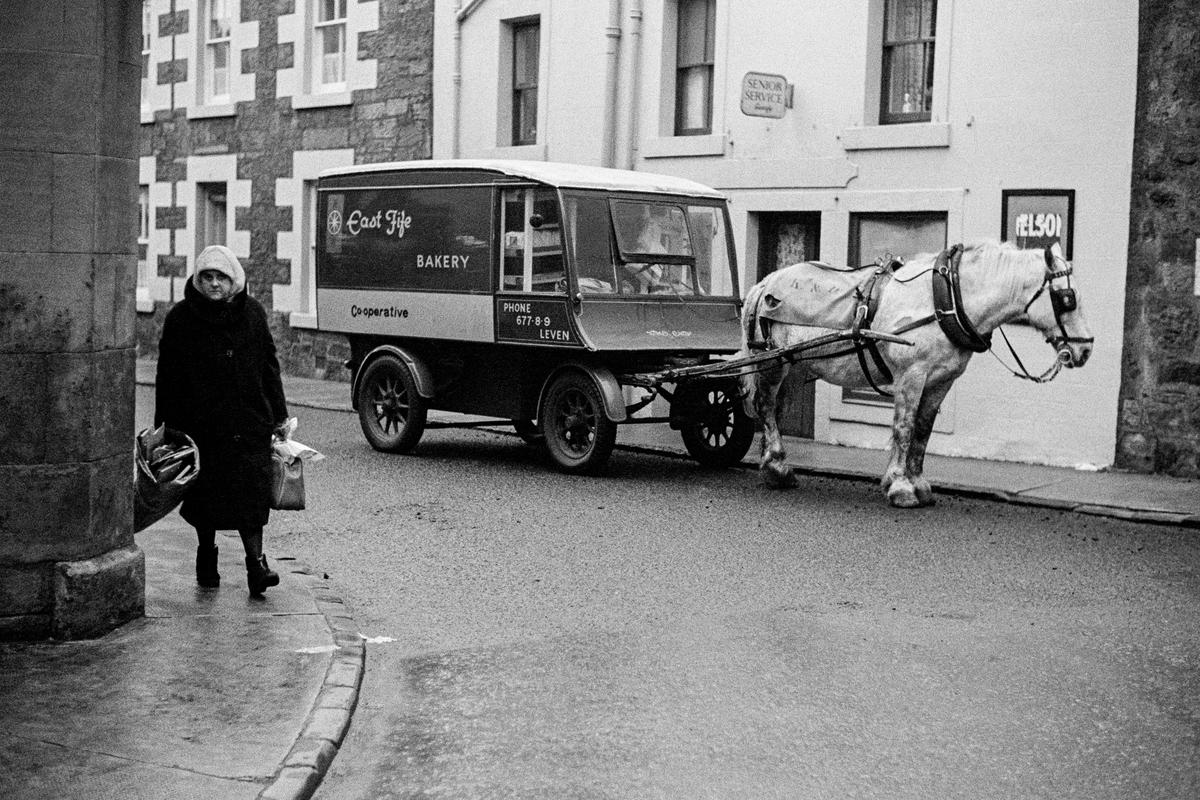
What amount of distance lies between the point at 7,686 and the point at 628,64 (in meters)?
14.2

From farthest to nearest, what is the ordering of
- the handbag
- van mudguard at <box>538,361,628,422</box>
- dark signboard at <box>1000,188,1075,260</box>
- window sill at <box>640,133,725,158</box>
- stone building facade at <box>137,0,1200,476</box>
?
window sill at <box>640,133,725,158</box>, dark signboard at <box>1000,188,1075,260</box>, stone building facade at <box>137,0,1200,476</box>, van mudguard at <box>538,361,628,422</box>, the handbag

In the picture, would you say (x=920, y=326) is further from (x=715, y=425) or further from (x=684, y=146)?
(x=684, y=146)

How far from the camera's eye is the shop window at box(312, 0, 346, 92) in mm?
24953

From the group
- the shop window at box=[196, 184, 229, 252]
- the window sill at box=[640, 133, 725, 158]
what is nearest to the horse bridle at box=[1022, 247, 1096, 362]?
the window sill at box=[640, 133, 725, 158]

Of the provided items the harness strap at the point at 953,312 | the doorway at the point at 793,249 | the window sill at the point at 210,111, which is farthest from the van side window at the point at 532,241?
the window sill at the point at 210,111

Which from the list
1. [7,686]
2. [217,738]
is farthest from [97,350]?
[217,738]

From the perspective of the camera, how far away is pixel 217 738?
237 inches

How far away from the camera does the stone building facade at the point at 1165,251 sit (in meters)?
14.5

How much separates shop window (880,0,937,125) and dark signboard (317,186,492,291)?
4899mm

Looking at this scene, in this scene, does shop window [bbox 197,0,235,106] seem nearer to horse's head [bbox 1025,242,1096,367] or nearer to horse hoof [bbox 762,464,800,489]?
horse hoof [bbox 762,464,800,489]

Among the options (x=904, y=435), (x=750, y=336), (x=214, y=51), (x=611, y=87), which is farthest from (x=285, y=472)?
(x=214, y=51)

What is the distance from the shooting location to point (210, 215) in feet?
91.8

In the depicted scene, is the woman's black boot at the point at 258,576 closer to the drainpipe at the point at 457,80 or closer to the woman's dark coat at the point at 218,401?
the woman's dark coat at the point at 218,401

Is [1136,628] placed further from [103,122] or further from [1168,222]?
[1168,222]
